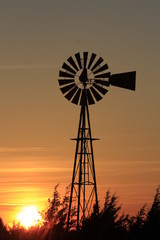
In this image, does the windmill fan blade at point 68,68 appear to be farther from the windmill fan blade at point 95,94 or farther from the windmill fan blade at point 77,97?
the windmill fan blade at point 95,94

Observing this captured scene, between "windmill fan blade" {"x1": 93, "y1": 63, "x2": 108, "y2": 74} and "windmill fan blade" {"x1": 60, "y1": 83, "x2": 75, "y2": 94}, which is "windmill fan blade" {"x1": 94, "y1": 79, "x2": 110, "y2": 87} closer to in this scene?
"windmill fan blade" {"x1": 93, "y1": 63, "x2": 108, "y2": 74}

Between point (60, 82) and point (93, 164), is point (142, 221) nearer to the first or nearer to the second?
point (93, 164)

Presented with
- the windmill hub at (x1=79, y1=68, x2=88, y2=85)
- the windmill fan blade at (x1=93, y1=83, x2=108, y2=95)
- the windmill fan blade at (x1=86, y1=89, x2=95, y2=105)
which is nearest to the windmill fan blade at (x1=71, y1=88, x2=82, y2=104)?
the windmill fan blade at (x1=86, y1=89, x2=95, y2=105)

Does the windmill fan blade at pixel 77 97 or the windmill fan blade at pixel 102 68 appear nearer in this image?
the windmill fan blade at pixel 102 68

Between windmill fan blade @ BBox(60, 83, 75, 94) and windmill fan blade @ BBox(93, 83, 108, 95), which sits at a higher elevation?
windmill fan blade @ BBox(60, 83, 75, 94)

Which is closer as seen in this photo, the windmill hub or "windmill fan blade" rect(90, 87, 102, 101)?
the windmill hub

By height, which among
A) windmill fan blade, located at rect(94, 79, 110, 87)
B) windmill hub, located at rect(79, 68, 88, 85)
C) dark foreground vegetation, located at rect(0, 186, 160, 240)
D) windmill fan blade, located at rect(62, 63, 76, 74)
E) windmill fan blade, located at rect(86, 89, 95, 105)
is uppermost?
windmill fan blade, located at rect(62, 63, 76, 74)

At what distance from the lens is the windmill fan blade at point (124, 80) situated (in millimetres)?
41562

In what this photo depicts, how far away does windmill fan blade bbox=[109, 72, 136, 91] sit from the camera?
4156cm

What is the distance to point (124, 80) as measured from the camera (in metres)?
41.8

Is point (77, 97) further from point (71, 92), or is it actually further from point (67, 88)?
point (67, 88)

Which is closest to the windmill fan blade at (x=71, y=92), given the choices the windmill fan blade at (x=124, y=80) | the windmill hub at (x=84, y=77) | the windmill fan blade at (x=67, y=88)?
the windmill fan blade at (x=67, y=88)

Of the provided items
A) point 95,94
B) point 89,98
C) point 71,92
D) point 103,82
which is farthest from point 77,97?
point 103,82

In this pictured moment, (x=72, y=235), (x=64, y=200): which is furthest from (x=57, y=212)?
(x=72, y=235)
